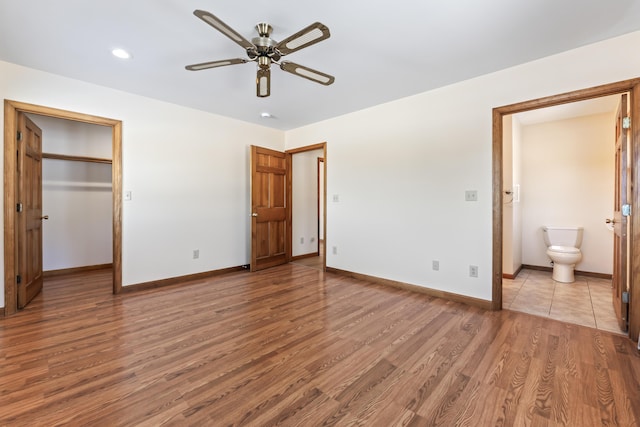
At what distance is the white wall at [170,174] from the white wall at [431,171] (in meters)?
1.51

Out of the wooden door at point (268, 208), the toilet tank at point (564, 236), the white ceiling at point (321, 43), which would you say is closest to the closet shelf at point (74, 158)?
the white ceiling at point (321, 43)

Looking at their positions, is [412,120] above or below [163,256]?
above

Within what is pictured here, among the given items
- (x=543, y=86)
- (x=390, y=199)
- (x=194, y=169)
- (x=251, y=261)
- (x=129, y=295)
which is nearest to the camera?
(x=543, y=86)

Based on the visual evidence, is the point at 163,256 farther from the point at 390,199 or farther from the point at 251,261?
the point at 390,199

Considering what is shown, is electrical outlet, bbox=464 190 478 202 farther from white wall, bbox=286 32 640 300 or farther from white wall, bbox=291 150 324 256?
white wall, bbox=291 150 324 256

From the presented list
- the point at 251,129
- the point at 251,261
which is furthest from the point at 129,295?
the point at 251,129

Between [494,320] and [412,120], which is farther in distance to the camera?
[412,120]

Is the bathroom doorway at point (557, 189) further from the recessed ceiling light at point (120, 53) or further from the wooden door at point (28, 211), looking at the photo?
the wooden door at point (28, 211)

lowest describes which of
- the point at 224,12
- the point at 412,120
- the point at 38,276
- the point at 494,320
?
the point at 494,320

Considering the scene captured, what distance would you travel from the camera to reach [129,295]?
3.20 m

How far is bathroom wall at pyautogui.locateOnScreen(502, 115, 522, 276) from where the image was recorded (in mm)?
3842

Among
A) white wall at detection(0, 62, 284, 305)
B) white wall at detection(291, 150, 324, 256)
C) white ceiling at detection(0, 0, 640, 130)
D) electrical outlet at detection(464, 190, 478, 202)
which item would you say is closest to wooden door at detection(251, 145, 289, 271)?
white wall at detection(0, 62, 284, 305)

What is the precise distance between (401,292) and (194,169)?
10.5 feet

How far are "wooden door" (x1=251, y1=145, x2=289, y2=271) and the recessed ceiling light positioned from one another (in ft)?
6.58
